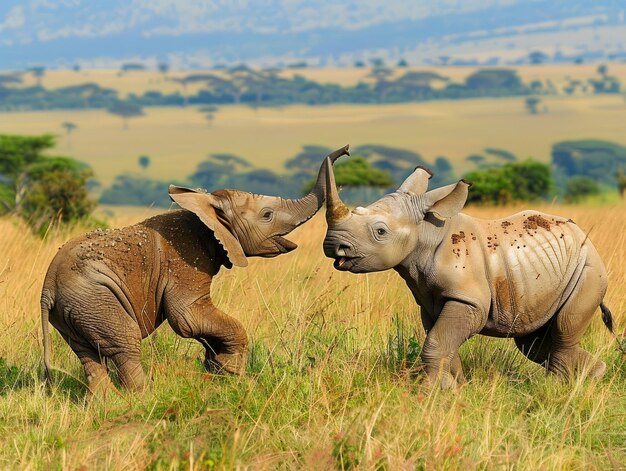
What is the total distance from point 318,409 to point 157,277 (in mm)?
1512

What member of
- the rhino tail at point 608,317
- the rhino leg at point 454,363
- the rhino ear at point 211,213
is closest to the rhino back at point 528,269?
the rhino leg at point 454,363

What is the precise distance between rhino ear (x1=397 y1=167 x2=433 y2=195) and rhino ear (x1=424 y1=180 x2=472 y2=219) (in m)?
0.21

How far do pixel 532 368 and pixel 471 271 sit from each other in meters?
1.38

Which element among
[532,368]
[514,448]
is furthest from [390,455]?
[532,368]

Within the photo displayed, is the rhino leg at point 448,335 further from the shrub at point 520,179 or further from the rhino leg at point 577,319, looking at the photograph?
the shrub at point 520,179

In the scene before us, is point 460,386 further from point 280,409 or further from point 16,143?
point 16,143

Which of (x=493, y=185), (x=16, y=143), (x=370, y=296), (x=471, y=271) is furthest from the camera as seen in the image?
(x=16, y=143)

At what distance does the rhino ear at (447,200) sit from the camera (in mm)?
7215

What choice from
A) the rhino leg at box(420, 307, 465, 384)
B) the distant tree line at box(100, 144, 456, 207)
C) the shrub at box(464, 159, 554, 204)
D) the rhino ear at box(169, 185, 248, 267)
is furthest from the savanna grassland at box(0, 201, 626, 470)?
the distant tree line at box(100, 144, 456, 207)

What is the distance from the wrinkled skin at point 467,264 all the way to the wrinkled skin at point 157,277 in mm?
618

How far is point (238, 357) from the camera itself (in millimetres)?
7879

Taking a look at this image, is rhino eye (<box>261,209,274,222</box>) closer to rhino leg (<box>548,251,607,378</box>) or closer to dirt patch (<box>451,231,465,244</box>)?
dirt patch (<box>451,231,465,244</box>)

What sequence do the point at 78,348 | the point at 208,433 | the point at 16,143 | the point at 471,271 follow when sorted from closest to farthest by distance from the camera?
1. the point at 208,433
2. the point at 471,271
3. the point at 78,348
4. the point at 16,143

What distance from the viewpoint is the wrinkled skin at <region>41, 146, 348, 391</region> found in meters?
7.59
